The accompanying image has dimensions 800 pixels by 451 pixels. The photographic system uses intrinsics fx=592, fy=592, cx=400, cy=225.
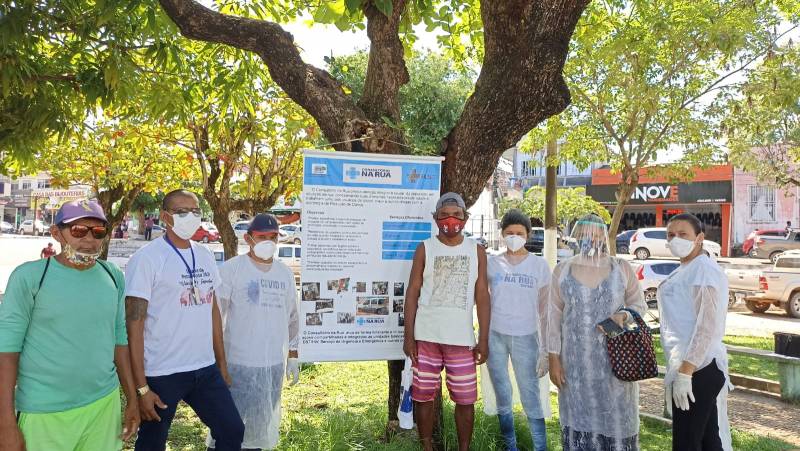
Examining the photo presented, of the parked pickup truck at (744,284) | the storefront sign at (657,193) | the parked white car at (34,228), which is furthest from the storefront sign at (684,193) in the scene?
the parked white car at (34,228)

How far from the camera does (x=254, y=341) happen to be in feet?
13.0

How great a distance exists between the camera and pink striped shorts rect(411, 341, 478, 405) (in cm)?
399

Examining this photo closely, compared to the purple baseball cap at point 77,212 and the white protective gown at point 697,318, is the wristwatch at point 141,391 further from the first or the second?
the white protective gown at point 697,318

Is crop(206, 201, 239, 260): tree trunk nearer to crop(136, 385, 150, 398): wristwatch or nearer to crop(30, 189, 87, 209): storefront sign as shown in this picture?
crop(30, 189, 87, 209): storefront sign

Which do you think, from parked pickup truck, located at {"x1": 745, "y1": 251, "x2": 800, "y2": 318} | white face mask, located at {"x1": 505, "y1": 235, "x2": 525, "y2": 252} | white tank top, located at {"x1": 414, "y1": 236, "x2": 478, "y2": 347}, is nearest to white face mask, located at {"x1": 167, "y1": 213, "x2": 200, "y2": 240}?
white tank top, located at {"x1": 414, "y1": 236, "x2": 478, "y2": 347}

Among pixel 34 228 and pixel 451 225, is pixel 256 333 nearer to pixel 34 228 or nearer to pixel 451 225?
pixel 451 225

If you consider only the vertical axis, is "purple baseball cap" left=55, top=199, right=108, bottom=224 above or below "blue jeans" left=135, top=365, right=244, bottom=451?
above

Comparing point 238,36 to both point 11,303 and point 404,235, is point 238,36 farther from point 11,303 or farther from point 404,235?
point 11,303

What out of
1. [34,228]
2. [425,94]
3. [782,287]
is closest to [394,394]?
[425,94]

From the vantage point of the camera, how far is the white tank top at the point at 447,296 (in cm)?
399

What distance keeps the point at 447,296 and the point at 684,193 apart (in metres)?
33.0

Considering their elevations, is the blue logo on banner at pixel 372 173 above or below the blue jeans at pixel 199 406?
above

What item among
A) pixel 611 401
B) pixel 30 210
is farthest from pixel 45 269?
pixel 30 210

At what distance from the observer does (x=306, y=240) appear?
4.29 meters
